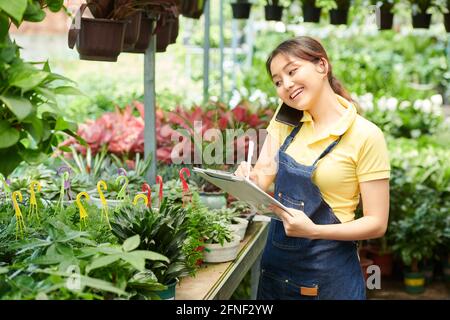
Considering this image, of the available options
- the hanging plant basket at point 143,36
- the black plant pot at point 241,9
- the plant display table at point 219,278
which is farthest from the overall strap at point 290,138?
the black plant pot at point 241,9

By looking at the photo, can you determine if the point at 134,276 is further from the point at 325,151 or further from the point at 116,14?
the point at 116,14

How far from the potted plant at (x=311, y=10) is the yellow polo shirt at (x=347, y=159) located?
10.8ft

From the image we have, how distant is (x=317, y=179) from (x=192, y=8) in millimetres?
2338

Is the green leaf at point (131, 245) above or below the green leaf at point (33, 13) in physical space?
below

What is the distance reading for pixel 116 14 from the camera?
2.77 m

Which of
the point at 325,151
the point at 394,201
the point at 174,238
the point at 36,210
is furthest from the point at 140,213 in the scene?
the point at 394,201

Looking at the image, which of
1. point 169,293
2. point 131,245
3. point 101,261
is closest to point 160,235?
point 169,293

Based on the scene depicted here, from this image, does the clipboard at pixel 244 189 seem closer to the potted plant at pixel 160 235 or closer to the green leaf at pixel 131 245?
the potted plant at pixel 160 235

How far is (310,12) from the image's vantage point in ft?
18.5

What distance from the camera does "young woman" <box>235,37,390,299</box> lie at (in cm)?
232

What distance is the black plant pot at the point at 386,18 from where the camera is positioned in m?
5.12

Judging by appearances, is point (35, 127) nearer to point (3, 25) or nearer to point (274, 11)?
point (3, 25)

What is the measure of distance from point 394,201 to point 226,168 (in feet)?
8.10

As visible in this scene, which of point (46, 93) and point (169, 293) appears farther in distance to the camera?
point (169, 293)
